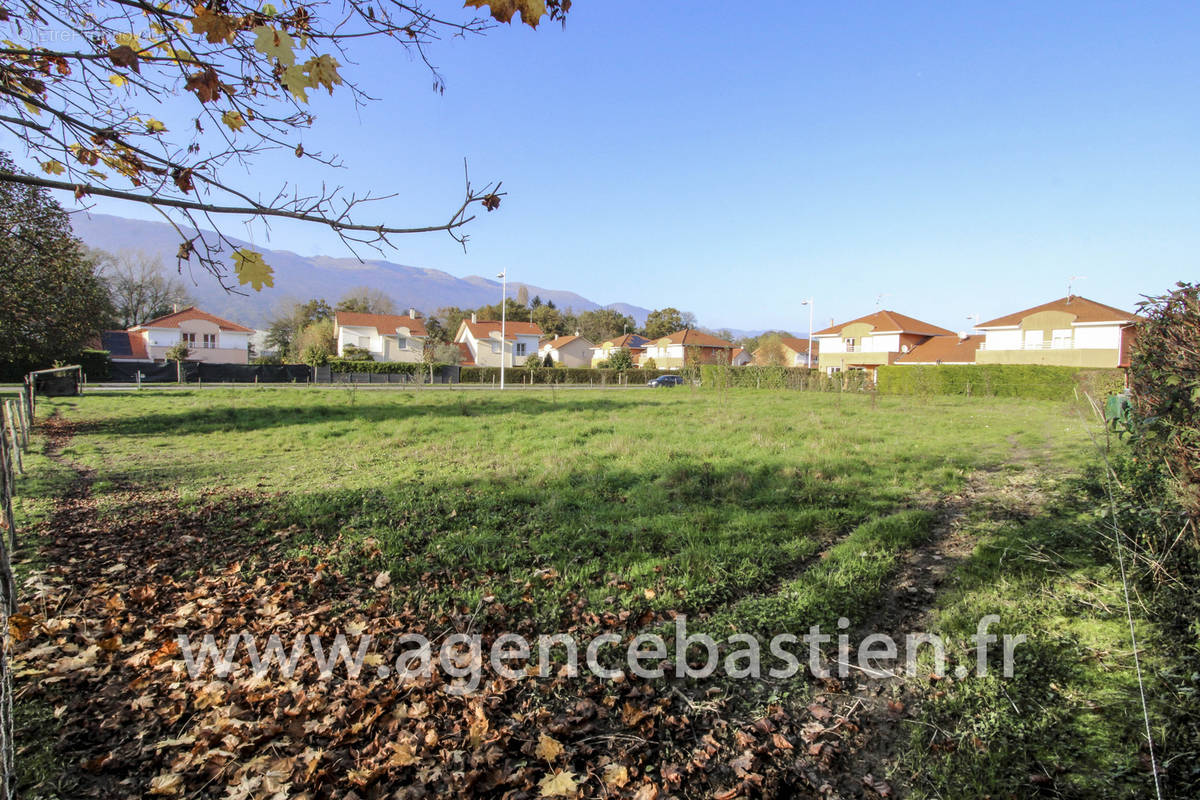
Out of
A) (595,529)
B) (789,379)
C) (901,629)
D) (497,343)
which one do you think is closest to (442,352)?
(497,343)

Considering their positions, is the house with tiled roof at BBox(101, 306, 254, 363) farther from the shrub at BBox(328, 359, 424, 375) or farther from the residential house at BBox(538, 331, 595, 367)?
the residential house at BBox(538, 331, 595, 367)

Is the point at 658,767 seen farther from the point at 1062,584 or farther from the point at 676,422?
the point at 676,422

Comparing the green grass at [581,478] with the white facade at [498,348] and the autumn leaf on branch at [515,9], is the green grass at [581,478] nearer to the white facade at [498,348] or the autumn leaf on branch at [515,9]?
the autumn leaf on branch at [515,9]

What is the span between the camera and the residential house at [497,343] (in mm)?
61344

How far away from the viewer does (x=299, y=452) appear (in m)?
10.3

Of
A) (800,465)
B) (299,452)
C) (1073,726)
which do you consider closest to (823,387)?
(800,465)

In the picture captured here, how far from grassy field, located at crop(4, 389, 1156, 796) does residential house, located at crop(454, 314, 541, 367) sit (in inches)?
1937

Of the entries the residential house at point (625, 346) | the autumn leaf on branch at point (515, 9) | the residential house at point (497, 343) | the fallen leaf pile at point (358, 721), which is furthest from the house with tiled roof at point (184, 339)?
the autumn leaf on branch at point (515, 9)

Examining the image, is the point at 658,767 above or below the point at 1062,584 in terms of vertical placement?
below

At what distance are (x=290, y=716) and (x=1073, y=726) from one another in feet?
12.7

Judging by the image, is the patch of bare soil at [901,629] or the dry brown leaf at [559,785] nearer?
the dry brown leaf at [559,785]

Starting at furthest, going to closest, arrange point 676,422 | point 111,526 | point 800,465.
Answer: point 676,422 → point 800,465 → point 111,526

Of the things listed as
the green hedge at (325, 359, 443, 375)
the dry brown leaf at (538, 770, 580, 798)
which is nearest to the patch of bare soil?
the dry brown leaf at (538, 770, 580, 798)

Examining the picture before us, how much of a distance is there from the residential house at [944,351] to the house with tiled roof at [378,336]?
46750 millimetres
